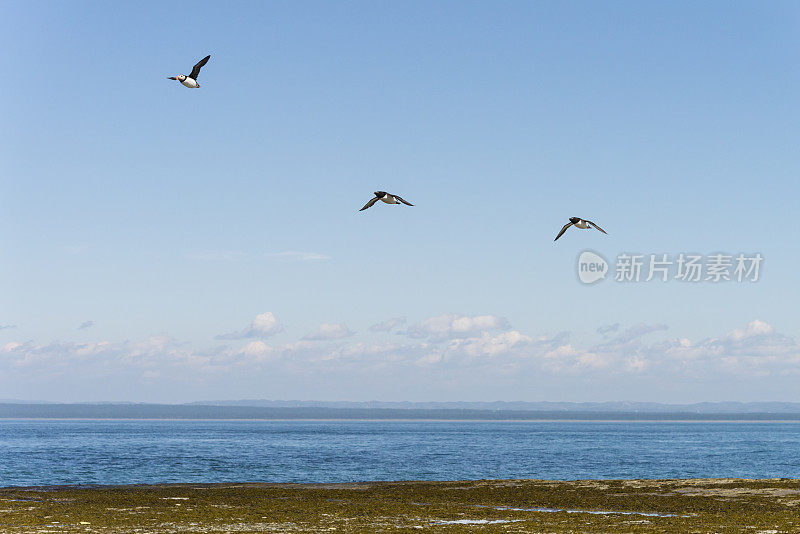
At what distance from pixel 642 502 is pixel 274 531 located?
56.5 feet

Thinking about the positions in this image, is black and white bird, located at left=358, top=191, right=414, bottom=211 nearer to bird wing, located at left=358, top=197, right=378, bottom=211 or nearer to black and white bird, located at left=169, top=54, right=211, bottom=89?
bird wing, located at left=358, top=197, right=378, bottom=211

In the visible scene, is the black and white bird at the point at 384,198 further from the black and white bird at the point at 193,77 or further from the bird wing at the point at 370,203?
the black and white bird at the point at 193,77

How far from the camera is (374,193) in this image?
99.1 feet

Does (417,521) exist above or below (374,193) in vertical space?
below

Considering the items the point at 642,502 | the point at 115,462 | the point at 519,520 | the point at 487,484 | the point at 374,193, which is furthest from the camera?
the point at 115,462

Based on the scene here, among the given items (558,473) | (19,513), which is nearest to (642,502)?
(19,513)

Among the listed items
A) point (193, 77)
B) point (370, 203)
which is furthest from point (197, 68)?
point (370, 203)

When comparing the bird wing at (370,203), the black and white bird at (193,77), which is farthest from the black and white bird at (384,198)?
the black and white bird at (193,77)

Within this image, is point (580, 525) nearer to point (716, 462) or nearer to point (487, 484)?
point (487, 484)

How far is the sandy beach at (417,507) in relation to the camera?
3128cm

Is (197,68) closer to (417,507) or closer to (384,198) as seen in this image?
(384,198)

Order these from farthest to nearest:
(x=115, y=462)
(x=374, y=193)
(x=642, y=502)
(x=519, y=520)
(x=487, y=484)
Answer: (x=115, y=462) → (x=487, y=484) → (x=642, y=502) → (x=519, y=520) → (x=374, y=193)

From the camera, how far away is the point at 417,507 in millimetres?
38531

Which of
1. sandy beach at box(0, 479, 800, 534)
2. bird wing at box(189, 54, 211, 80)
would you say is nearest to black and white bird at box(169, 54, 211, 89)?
bird wing at box(189, 54, 211, 80)
